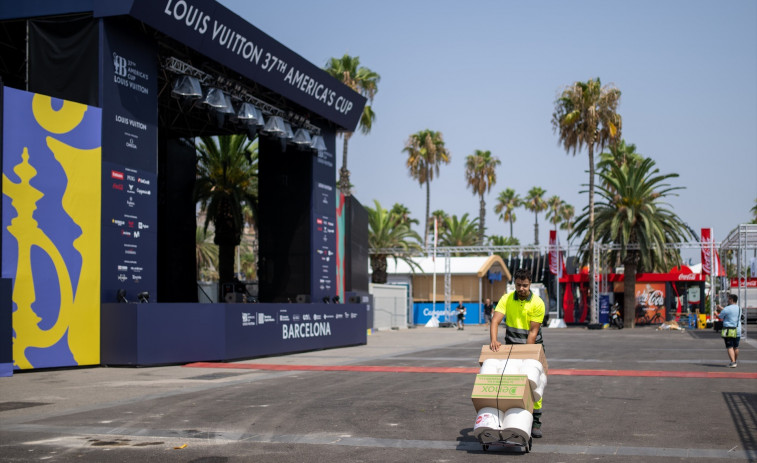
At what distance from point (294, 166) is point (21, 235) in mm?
11994

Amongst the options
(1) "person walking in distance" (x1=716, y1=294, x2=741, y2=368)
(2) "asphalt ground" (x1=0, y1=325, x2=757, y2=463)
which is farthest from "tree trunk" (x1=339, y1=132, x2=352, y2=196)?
(1) "person walking in distance" (x1=716, y1=294, x2=741, y2=368)

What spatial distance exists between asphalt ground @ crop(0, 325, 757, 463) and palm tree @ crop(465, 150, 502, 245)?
58.9 meters

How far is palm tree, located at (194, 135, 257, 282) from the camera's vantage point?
3281 cm

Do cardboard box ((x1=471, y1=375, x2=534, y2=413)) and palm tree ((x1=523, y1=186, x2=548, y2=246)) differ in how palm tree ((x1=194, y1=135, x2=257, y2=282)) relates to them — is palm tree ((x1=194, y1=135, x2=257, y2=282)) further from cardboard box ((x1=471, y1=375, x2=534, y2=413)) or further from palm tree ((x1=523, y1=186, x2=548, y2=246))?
palm tree ((x1=523, y1=186, x2=548, y2=246))

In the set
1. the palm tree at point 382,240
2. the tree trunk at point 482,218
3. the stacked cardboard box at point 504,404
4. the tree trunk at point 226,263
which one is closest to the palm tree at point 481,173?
the tree trunk at point 482,218

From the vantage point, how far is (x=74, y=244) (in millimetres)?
17453

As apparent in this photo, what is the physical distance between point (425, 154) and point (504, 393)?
2359 inches

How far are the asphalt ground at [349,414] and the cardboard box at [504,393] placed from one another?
50 centimetres

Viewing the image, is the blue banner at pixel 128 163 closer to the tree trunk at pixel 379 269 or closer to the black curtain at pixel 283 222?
the black curtain at pixel 283 222

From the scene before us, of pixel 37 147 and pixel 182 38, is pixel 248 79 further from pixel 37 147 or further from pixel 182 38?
pixel 37 147

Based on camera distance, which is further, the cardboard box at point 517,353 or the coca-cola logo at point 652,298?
the coca-cola logo at point 652,298

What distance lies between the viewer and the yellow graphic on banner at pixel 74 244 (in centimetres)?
1655

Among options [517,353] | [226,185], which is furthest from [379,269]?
[517,353]

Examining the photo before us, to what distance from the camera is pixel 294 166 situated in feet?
90.1
